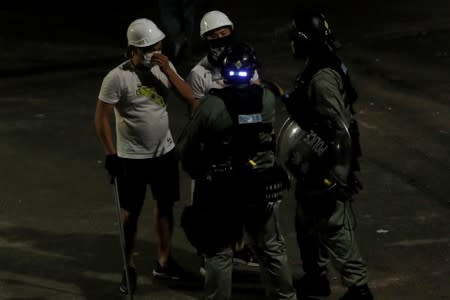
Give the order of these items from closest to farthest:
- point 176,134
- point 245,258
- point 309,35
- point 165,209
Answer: point 309,35 → point 165,209 → point 245,258 → point 176,134

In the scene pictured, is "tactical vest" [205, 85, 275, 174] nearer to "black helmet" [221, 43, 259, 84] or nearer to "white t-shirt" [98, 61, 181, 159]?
"black helmet" [221, 43, 259, 84]

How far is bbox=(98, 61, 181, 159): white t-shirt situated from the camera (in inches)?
303

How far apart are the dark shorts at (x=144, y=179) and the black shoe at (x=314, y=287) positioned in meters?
1.19

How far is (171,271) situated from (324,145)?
1.70m

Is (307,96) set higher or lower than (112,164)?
higher

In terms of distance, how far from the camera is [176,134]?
11.8 metres

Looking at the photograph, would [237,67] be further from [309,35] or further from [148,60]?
[148,60]

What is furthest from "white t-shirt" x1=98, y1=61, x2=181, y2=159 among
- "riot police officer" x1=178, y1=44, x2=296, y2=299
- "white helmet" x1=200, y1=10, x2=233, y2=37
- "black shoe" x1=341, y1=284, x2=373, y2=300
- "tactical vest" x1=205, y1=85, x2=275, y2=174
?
"black shoe" x1=341, y1=284, x2=373, y2=300

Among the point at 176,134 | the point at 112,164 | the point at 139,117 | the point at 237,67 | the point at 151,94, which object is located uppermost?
the point at 237,67

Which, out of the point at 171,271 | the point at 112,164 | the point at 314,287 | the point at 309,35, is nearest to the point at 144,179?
the point at 112,164

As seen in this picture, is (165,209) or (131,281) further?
(165,209)

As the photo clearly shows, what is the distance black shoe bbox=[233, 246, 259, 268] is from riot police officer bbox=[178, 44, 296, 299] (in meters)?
1.35

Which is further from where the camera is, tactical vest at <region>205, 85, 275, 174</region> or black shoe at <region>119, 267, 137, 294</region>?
black shoe at <region>119, 267, 137, 294</region>

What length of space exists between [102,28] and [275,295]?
10788mm
